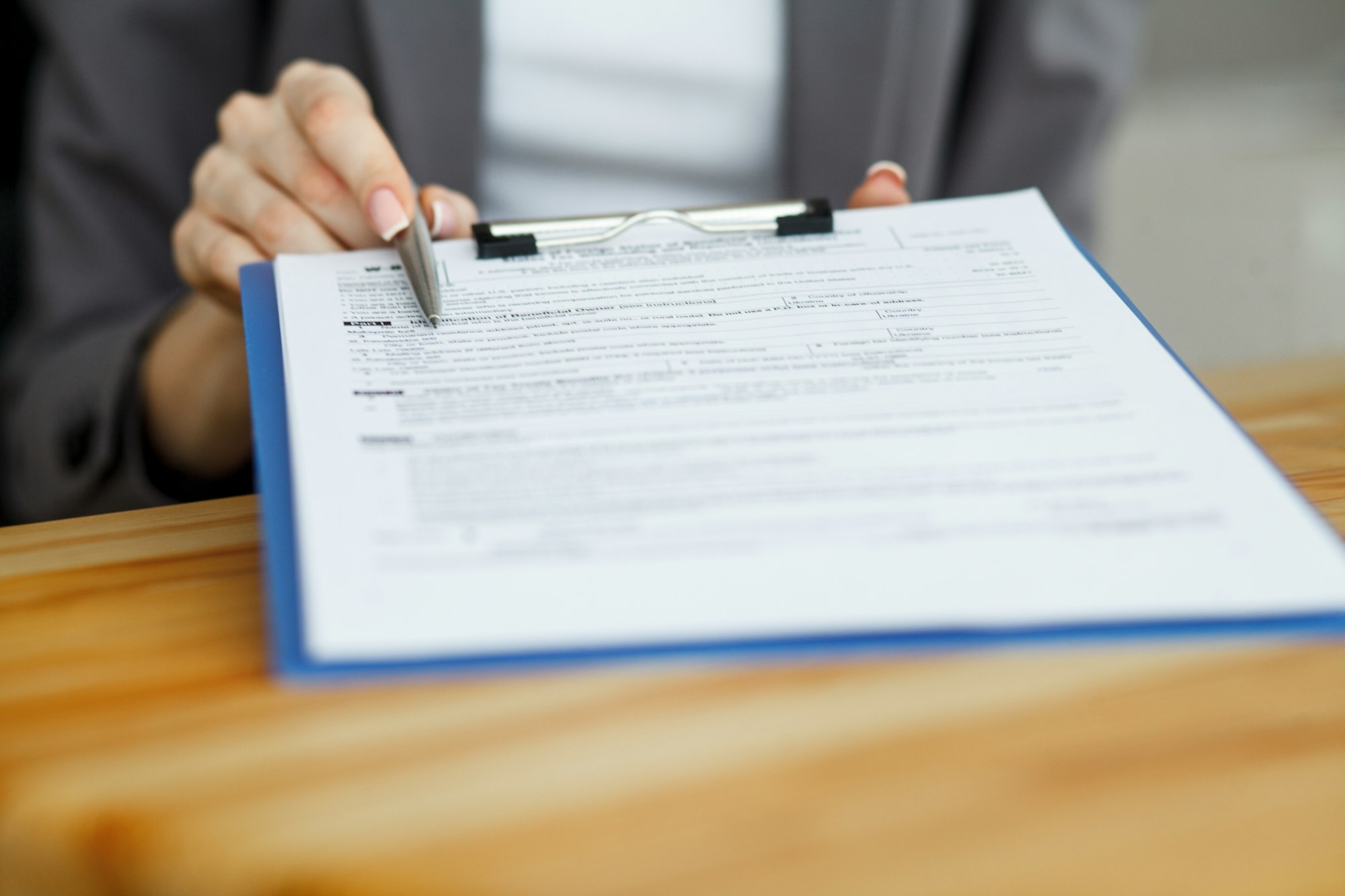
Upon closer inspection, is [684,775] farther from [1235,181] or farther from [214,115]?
[1235,181]

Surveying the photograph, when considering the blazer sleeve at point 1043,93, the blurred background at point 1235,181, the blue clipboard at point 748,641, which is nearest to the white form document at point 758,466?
the blue clipboard at point 748,641

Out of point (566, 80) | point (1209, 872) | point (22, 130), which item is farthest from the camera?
point (22, 130)

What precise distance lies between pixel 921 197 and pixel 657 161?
0.21 m

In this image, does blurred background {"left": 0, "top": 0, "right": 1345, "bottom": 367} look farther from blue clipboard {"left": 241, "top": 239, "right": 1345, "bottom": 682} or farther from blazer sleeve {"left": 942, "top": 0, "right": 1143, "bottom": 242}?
blue clipboard {"left": 241, "top": 239, "right": 1345, "bottom": 682}

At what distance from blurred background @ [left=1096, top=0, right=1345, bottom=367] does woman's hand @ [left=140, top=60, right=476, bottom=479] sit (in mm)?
1051

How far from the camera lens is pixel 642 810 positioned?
193 millimetres

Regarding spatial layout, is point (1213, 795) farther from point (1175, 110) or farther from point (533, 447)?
point (1175, 110)

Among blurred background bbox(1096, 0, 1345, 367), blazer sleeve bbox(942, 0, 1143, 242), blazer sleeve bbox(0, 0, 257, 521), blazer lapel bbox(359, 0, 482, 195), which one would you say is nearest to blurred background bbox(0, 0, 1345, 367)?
blurred background bbox(1096, 0, 1345, 367)

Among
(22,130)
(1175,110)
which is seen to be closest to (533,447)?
(22,130)

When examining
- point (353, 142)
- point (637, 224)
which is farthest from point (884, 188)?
point (353, 142)

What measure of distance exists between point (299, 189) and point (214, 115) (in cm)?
37

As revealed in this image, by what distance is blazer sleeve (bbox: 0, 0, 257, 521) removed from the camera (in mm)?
585

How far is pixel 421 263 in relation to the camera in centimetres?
35

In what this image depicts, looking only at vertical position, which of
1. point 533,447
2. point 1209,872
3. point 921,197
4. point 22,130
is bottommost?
point 1209,872
